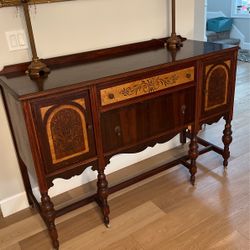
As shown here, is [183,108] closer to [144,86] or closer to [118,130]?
[144,86]

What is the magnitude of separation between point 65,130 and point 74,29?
2.28 feet

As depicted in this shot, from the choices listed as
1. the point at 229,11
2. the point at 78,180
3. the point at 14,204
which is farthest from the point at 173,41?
the point at 229,11

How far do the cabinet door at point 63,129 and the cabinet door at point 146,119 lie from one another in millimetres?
113

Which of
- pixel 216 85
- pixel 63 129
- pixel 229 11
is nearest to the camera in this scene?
pixel 63 129

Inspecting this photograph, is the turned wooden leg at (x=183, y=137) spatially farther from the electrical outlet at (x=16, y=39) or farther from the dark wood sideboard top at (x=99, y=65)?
the electrical outlet at (x=16, y=39)

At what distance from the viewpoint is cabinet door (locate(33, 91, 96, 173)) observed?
145 cm

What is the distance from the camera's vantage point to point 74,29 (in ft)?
6.15

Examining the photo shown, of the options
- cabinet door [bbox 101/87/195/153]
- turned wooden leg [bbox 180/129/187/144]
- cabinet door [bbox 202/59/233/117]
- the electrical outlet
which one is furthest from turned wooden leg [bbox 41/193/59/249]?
turned wooden leg [bbox 180/129/187/144]

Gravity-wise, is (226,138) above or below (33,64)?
below

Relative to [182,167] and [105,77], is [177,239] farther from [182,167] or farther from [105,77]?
[105,77]

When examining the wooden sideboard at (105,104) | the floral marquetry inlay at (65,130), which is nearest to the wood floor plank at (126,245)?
the wooden sideboard at (105,104)

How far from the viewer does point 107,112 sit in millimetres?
1620

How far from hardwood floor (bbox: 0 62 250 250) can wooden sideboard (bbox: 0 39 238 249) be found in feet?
0.47

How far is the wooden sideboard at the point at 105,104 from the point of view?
4.85ft
